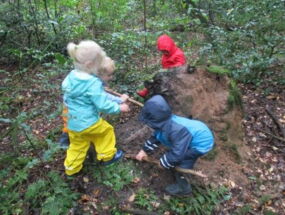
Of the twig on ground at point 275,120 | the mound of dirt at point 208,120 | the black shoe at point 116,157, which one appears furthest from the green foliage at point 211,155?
the twig on ground at point 275,120

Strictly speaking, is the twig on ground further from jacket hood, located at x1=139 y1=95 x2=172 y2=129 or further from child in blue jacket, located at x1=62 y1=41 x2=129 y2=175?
child in blue jacket, located at x1=62 y1=41 x2=129 y2=175

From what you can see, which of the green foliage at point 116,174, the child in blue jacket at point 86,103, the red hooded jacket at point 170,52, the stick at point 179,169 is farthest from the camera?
the red hooded jacket at point 170,52

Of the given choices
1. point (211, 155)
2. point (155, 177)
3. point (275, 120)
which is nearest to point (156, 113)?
point (155, 177)

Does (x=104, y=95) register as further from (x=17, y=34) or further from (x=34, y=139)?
(x=17, y=34)

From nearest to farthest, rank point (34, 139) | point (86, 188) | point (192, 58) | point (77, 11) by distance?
point (86, 188)
point (34, 139)
point (192, 58)
point (77, 11)

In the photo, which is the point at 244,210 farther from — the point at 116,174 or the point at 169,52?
the point at 169,52

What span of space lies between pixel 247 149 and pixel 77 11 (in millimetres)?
6788

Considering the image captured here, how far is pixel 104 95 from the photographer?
3.55m

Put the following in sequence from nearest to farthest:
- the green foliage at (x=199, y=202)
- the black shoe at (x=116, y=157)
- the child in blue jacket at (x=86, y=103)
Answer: the child in blue jacket at (x=86, y=103)
the green foliage at (x=199, y=202)
the black shoe at (x=116, y=157)

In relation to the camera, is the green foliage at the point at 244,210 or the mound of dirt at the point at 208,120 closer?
the green foliage at the point at 244,210

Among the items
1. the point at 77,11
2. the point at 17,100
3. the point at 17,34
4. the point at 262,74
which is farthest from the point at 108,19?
the point at 262,74

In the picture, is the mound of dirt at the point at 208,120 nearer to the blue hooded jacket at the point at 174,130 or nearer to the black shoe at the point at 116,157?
the black shoe at the point at 116,157

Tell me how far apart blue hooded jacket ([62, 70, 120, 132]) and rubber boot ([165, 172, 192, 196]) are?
1.14m

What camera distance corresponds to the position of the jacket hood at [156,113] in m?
3.37
